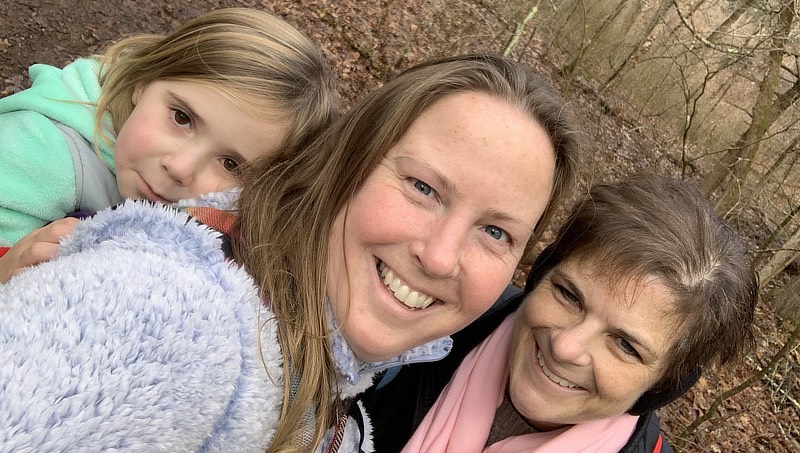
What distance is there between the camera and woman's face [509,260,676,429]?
192 cm

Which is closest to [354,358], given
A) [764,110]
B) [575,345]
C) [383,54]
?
[575,345]

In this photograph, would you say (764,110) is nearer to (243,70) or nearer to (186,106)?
(243,70)

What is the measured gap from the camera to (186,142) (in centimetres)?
210

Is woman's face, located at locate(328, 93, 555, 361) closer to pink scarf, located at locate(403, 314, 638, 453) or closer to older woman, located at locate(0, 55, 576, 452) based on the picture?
older woman, located at locate(0, 55, 576, 452)

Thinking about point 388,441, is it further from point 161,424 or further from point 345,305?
point 161,424

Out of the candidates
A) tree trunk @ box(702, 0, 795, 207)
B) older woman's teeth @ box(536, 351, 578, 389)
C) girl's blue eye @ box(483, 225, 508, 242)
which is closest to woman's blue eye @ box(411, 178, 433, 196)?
girl's blue eye @ box(483, 225, 508, 242)

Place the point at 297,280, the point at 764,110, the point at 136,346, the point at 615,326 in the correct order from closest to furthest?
the point at 136,346
the point at 297,280
the point at 615,326
the point at 764,110

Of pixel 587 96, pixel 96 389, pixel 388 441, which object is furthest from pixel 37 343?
pixel 587 96

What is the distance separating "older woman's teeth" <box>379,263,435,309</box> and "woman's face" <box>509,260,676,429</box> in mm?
782

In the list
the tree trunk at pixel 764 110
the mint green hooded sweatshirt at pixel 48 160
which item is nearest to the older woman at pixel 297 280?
the mint green hooded sweatshirt at pixel 48 160

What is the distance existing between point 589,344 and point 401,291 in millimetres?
958

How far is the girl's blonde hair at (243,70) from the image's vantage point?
2.12 m

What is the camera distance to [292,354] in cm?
131

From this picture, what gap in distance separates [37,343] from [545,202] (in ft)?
4.75
